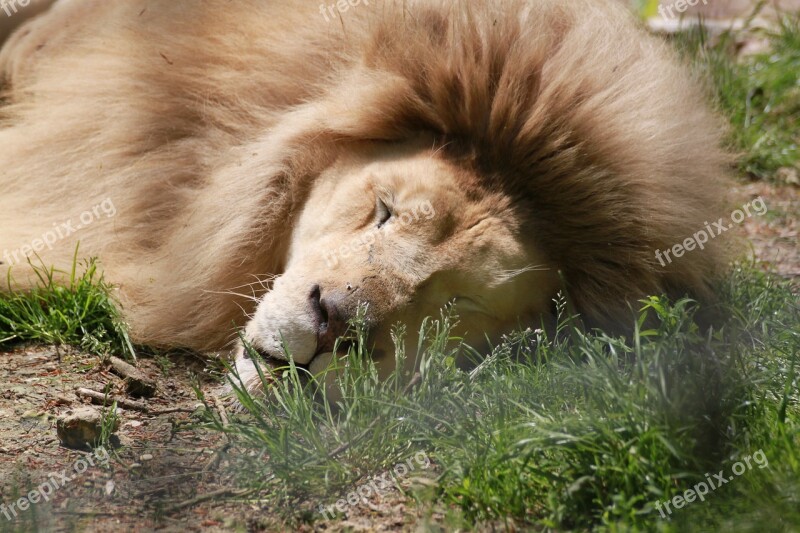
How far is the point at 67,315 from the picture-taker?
3.37 m

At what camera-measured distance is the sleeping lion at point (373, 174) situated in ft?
9.75

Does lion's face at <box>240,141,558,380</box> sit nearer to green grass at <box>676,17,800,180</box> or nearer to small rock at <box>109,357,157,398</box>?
small rock at <box>109,357,157,398</box>

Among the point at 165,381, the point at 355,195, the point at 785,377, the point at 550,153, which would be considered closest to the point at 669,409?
the point at 785,377

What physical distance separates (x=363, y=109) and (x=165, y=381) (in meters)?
1.09

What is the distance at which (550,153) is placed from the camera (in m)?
3.07

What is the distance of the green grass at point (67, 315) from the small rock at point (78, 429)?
587 millimetres

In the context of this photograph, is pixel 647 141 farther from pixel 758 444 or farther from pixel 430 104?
pixel 758 444

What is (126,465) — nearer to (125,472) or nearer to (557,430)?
(125,472)

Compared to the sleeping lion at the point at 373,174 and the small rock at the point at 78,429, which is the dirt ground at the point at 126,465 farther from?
the sleeping lion at the point at 373,174

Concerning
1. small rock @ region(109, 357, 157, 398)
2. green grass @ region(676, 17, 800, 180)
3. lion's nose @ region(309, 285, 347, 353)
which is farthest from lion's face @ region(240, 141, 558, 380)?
green grass @ region(676, 17, 800, 180)

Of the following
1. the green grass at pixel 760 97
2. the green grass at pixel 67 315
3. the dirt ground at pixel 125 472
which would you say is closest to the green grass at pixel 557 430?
the dirt ground at pixel 125 472

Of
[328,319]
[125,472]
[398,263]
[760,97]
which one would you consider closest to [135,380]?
[125,472]

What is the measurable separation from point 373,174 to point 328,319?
1.82ft

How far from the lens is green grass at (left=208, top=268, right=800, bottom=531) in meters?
2.29
